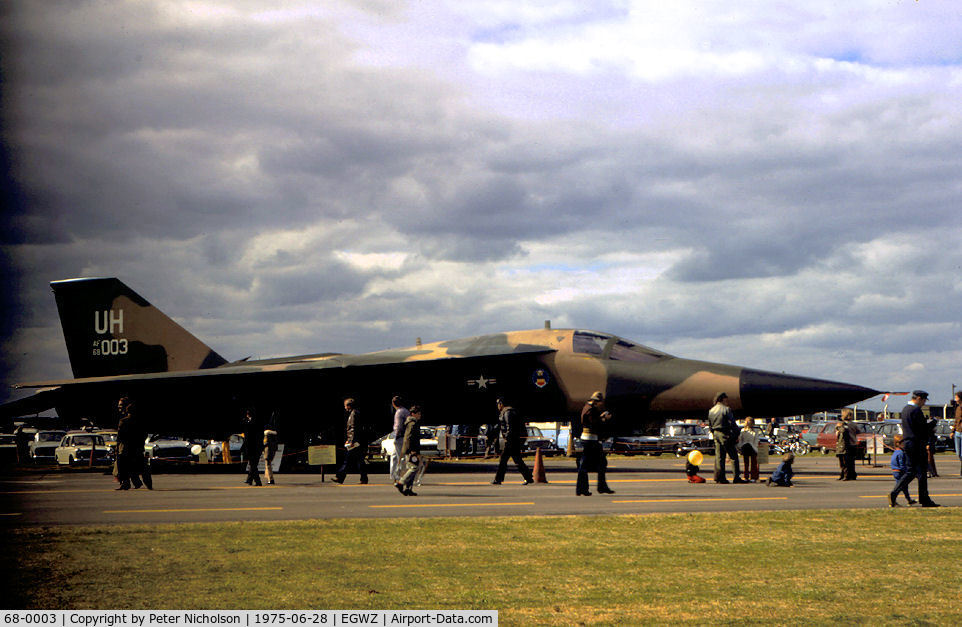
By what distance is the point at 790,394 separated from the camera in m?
19.8

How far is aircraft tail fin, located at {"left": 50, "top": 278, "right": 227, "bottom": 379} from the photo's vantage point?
27389 millimetres

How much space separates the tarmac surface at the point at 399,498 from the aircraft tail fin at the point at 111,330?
6.74 metres

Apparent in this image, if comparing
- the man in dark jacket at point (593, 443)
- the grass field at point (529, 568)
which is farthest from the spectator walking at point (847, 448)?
the grass field at point (529, 568)

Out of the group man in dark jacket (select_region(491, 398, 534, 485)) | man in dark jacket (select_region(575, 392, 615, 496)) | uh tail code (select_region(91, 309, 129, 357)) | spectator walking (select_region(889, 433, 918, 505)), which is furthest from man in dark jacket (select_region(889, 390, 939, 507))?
uh tail code (select_region(91, 309, 129, 357))

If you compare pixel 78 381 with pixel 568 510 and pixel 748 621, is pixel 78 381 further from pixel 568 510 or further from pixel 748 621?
pixel 748 621

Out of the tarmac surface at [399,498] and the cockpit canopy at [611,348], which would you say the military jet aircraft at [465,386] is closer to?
the cockpit canopy at [611,348]

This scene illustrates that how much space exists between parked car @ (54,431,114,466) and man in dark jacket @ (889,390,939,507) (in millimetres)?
26397

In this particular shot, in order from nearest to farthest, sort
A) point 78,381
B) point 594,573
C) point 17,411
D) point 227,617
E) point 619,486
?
1. point 227,617
2. point 594,573
3. point 619,486
4. point 78,381
5. point 17,411

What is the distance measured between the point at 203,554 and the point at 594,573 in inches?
153

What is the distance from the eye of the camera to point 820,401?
19.6 metres

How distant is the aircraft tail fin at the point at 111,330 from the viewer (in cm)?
2739

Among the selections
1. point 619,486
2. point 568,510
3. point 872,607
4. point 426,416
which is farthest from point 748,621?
point 426,416

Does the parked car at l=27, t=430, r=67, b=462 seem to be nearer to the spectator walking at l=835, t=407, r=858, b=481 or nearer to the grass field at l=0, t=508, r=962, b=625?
the grass field at l=0, t=508, r=962, b=625

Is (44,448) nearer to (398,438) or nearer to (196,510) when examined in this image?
(398,438)
